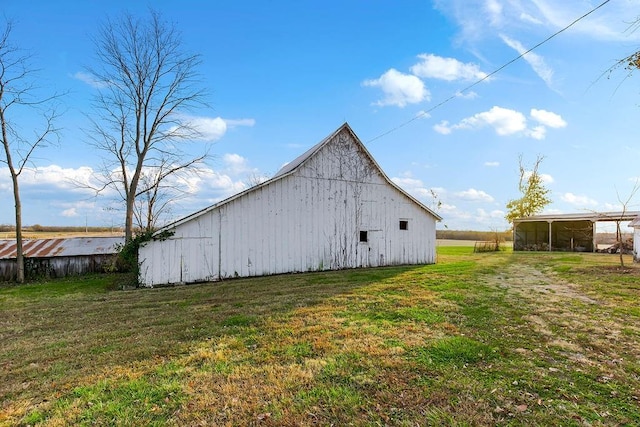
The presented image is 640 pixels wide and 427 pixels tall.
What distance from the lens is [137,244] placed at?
11625 mm

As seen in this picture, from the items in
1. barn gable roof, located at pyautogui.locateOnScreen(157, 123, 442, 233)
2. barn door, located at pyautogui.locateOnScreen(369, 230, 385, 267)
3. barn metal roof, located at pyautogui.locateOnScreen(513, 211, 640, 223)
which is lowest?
barn door, located at pyautogui.locateOnScreen(369, 230, 385, 267)

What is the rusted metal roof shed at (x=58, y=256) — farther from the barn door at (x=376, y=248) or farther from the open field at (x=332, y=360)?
the barn door at (x=376, y=248)

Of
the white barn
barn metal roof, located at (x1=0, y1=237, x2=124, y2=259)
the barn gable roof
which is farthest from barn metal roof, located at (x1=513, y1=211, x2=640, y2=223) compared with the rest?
barn metal roof, located at (x1=0, y1=237, x2=124, y2=259)

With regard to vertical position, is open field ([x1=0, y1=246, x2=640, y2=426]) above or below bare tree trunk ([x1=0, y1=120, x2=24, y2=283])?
below

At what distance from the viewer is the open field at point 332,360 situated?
3312 millimetres

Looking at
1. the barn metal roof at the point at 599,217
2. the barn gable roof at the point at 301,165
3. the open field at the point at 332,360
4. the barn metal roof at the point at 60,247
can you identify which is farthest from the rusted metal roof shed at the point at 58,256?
A: the barn metal roof at the point at 599,217

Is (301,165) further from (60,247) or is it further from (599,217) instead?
(599,217)

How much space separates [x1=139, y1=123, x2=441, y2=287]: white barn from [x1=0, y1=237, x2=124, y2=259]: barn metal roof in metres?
6.64

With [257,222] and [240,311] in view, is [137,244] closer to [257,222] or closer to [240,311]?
[257,222]

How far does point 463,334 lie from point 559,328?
5.94 ft

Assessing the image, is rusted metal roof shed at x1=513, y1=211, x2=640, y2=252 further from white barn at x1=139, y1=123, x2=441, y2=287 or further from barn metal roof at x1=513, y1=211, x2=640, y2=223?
white barn at x1=139, y1=123, x2=441, y2=287

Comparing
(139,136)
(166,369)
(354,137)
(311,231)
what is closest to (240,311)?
(166,369)

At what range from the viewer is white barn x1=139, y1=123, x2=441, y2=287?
12.2m

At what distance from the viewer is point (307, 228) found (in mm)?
14344
